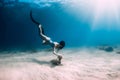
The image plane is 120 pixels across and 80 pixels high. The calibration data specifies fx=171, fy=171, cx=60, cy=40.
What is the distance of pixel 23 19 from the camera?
4947cm

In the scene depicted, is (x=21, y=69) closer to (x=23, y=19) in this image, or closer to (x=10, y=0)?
(x=10, y=0)

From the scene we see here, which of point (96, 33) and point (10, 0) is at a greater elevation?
point (10, 0)

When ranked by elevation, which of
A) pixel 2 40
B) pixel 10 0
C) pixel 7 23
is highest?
pixel 10 0

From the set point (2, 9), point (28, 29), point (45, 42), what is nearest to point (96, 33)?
point (28, 29)

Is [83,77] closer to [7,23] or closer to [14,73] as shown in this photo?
[14,73]

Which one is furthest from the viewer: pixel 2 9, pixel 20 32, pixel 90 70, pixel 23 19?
pixel 20 32

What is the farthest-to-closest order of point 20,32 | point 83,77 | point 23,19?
point 20,32 < point 23,19 < point 83,77

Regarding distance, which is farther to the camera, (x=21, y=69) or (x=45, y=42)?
(x=45, y=42)

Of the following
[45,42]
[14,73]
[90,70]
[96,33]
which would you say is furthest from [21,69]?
[96,33]

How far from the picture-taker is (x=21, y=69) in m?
8.81

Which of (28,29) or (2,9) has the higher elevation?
(2,9)

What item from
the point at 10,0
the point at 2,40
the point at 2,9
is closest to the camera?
the point at 10,0

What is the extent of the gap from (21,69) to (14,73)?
2.19 feet

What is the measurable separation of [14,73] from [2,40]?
131ft
